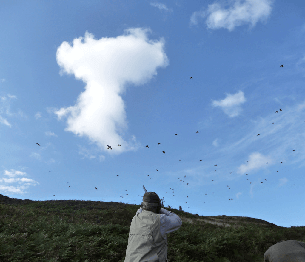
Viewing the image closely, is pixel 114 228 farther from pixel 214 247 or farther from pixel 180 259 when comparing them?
pixel 214 247

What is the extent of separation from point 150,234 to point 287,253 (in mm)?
6007

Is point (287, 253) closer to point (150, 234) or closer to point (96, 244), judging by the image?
point (150, 234)

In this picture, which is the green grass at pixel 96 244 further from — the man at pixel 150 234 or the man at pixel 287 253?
the man at pixel 150 234

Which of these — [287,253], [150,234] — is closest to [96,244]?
[287,253]

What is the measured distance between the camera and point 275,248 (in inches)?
326

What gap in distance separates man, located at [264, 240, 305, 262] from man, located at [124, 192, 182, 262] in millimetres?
5462

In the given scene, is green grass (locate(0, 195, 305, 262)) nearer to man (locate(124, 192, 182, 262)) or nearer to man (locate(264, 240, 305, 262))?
man (locate(264, 240, 305, 262))

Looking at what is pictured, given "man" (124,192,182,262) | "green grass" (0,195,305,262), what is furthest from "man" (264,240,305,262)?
"man" (124,192,182,262)

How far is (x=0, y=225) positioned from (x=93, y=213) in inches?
351

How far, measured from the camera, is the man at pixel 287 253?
24.7 feet

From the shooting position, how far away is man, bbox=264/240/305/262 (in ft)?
24.7

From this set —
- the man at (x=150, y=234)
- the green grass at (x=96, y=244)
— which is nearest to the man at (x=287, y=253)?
the green grass at (x=96, y=244)

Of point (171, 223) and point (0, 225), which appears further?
point (0, 225)

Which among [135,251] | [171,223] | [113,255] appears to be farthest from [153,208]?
[113,255]
